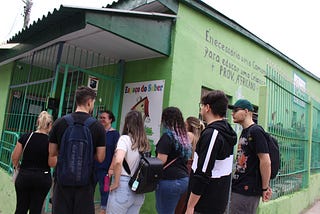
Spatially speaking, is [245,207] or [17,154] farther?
[17,154]

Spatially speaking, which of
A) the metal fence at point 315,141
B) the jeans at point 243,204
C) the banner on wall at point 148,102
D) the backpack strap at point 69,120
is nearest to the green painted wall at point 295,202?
the metal fence at point 315,141

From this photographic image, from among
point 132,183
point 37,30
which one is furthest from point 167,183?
point 37,30

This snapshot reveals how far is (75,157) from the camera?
2666 millimetres

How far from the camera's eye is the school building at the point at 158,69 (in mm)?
4379

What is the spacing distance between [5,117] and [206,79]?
5.16m

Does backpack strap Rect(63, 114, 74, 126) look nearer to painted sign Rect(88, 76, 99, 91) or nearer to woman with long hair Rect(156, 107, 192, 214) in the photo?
woman with long hair Rect(156, 107, 192, 214)

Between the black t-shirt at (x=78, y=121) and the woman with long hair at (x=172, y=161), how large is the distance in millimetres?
738

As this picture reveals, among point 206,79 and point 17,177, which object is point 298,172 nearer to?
point 206,79

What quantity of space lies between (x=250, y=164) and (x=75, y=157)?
5.92 feet

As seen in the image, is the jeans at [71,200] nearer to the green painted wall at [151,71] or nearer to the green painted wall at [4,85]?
the green painted wall at [151,71]

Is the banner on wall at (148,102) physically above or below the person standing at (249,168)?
above

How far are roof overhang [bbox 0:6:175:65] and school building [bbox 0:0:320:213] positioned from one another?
0.01m

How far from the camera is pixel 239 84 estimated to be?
6.38m

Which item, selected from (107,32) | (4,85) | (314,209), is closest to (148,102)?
(107,32)
